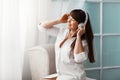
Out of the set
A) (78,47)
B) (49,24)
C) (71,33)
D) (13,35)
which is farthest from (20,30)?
(78,47)

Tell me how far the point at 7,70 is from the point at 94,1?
3.72 ft

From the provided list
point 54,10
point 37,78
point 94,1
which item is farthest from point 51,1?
point 37,78

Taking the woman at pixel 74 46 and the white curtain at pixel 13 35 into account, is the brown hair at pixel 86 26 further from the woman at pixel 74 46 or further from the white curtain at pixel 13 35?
the white curtain at pixel 13 35

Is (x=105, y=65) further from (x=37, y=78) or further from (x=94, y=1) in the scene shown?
(x=37, y=78)

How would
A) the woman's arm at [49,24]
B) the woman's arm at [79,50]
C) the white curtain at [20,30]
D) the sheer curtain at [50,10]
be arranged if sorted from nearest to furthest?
the woman's arm at [79,50] < the woman's arm at [49,24] < the white curtain at [20,30] < the sheer curtain at [50,10]

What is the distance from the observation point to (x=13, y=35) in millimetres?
2104

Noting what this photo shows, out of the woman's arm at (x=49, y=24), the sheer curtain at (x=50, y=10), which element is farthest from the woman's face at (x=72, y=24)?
the sheer curtain at (x=50, y=10)

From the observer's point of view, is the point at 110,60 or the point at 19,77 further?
the point at 110,60

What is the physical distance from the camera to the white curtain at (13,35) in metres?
2.06

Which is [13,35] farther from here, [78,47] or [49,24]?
[78,47]

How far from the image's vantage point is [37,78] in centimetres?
212

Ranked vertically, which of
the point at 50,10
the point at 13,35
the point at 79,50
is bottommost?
the point at 79,50

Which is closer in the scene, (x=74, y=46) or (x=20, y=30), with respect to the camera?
(x=74, y=46)

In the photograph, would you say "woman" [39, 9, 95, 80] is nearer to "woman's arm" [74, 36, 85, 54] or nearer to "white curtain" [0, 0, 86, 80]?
"woman's arm" [74, 36, 85, 54]
